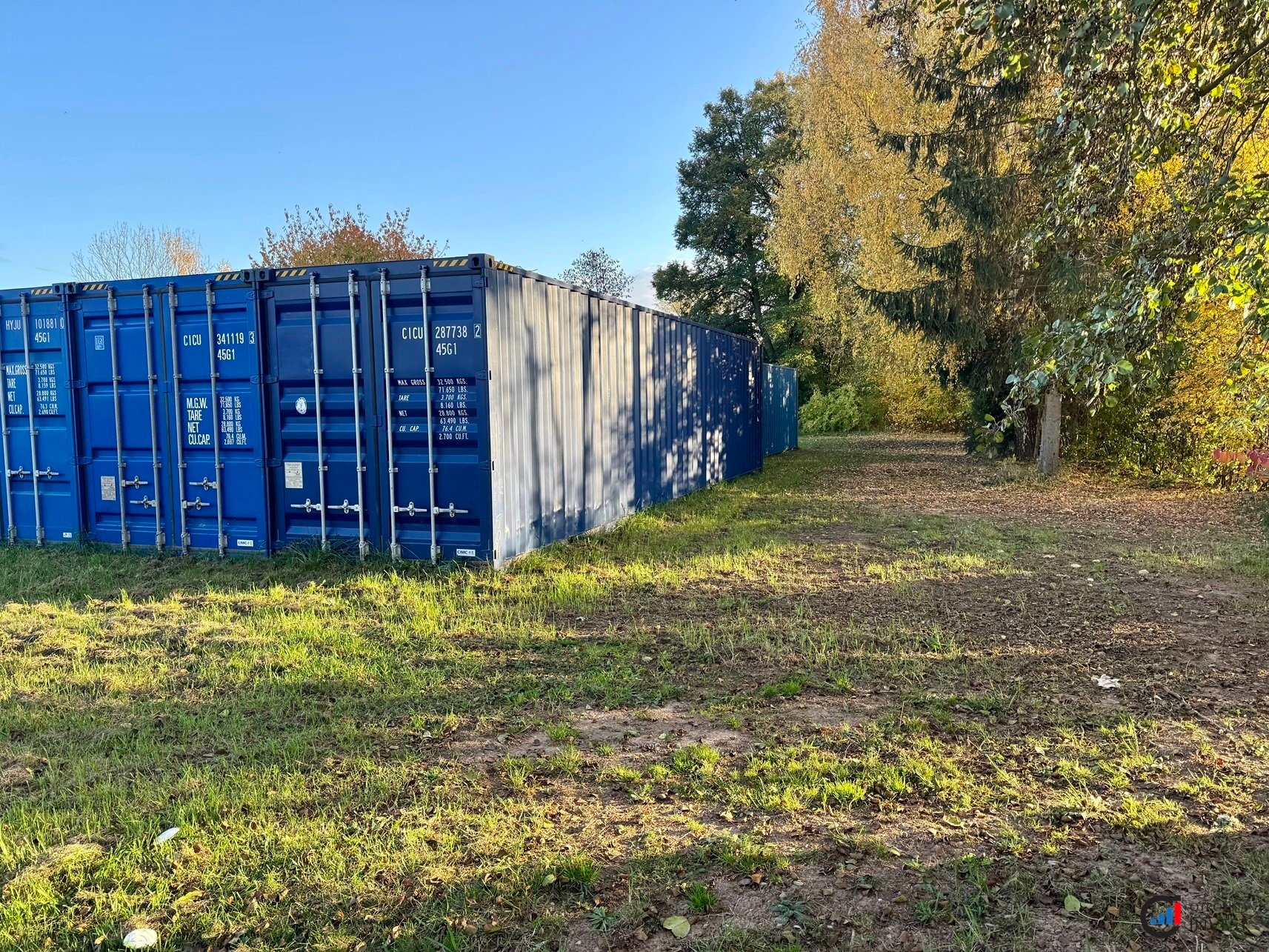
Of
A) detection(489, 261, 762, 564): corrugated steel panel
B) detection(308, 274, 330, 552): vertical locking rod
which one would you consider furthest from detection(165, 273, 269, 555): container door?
detection(489, 261, 762, 564): corrugated steel panel

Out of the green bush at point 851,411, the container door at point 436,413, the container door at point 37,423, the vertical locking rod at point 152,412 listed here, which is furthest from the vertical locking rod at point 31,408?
the green bush at point 851,411

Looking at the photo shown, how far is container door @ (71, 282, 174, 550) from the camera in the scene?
841cm

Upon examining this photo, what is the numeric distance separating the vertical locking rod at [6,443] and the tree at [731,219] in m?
29.3

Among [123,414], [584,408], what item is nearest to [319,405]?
[123,414]

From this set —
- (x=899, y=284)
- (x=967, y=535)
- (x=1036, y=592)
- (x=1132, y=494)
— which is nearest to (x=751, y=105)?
(x=899, y=284)

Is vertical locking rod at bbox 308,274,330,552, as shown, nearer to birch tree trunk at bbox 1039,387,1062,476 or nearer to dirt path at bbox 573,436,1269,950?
dirt path at bbox 573,436,1269,950

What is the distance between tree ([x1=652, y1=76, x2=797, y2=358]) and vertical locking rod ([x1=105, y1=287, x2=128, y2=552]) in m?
29.1

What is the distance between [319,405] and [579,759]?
529 cm

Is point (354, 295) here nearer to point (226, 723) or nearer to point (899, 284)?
point (226, 723)

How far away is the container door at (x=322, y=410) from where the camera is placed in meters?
7.74

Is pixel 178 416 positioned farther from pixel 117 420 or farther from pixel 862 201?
pixel 862 201

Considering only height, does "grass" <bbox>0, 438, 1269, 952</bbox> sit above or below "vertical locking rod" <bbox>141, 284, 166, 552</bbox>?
below

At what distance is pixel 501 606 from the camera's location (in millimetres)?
6453

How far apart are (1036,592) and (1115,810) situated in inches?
152
